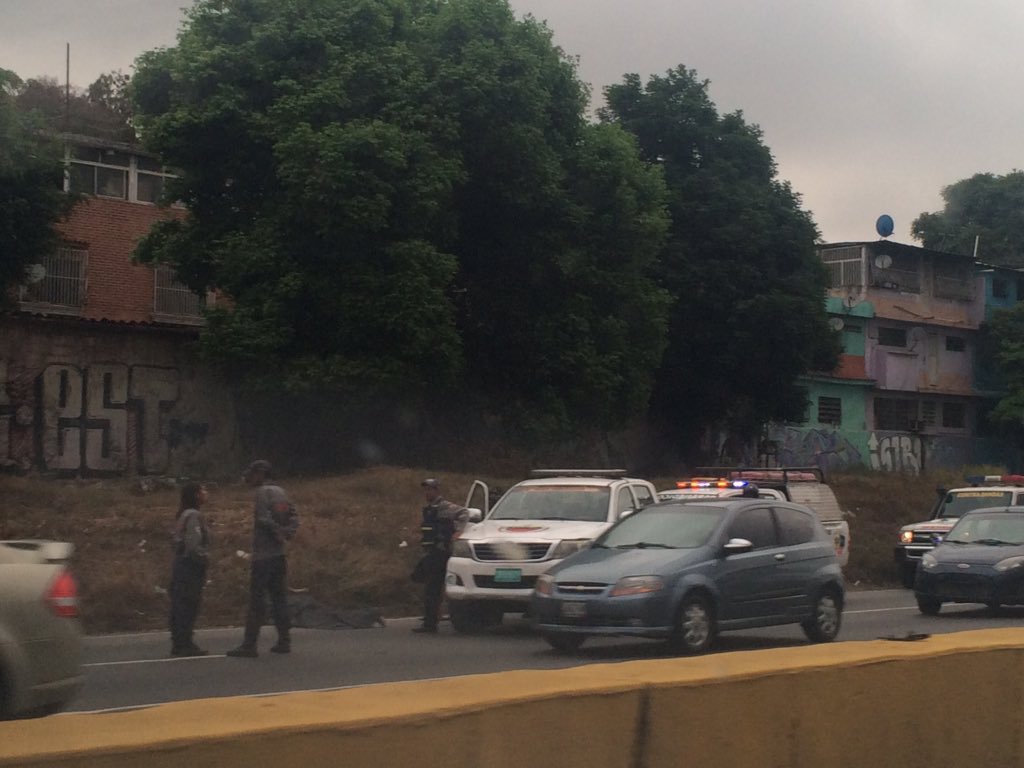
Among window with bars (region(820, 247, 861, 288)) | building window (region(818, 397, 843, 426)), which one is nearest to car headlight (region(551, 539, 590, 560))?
building window (region(818, 397, 843, 426))

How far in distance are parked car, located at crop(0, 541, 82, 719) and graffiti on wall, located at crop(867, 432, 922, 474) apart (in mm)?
44713

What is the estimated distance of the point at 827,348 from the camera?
42.8m

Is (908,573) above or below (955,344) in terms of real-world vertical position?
below

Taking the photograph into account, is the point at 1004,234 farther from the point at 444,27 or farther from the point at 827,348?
the point at 444,27

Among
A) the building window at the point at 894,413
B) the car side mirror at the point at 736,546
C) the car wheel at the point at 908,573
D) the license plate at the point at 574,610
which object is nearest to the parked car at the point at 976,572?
the car wheel at the point at 908,573

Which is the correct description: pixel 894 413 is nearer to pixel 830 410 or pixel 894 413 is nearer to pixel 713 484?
pixel 830 410

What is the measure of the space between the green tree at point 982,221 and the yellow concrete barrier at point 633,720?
220ft

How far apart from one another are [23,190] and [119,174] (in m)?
9.42

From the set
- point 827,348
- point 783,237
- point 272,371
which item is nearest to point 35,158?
point 272,371

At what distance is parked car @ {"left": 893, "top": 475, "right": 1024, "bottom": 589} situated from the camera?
961 inches

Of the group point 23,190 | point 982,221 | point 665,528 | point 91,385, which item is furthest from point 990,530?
point 982,221

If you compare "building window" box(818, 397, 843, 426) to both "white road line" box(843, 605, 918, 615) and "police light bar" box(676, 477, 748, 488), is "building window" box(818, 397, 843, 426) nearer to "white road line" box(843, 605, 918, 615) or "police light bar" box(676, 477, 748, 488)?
"white road line" box(843, 605, 918, 615)

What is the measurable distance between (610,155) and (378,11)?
6.51 meters

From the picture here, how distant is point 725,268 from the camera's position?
39.2m
